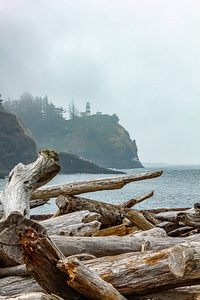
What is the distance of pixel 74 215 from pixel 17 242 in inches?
76.9

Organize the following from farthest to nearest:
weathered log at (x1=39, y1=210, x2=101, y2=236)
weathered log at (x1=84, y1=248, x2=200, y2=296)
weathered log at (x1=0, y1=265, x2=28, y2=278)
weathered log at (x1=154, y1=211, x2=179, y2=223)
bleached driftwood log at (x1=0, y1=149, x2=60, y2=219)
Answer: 1. weathered log at (x1=154, y1=211, x2=179, y2=223)
2. weathered log at (x1=39, y1=210, x2=101, y2=236)
3. bleached driftwood log at (x1=0, y1=149, x2=60, y2=219)
4. weathered log at (x1=0, y1=265, x2=28, y2=278)
5. weathered log at (x1=84, y1=248, x2=200, y2=296)

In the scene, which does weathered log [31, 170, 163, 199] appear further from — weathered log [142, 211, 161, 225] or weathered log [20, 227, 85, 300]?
weathered log [20, 227, 85, 300]

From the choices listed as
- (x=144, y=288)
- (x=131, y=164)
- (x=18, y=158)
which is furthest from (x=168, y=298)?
(x=131, y=164)

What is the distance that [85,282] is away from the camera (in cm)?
195

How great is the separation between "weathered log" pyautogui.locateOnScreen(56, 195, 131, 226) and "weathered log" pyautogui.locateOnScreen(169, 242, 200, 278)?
347cm

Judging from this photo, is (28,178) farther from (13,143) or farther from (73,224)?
(13,143)

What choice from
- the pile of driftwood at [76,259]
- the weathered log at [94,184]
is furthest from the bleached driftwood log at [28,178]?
the weathered log at [94,184]

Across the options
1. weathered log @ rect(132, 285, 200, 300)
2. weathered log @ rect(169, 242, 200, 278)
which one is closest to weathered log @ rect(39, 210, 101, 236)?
weathered log @ rect(132, 285, 200, 300)

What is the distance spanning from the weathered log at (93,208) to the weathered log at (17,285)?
8.22 feet

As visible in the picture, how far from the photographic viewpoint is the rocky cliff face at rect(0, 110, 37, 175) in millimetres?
31273

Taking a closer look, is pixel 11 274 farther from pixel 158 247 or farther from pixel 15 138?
pixel 15 138

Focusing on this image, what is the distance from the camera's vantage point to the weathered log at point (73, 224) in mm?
4133

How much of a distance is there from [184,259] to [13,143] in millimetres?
32337

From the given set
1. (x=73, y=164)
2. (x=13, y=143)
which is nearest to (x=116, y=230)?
(x=73, y=164)
